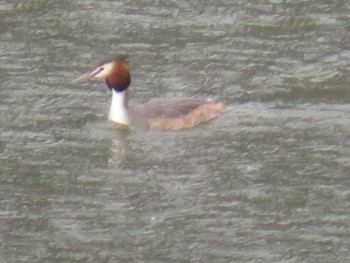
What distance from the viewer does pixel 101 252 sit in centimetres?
1184

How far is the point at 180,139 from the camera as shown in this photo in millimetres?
14414

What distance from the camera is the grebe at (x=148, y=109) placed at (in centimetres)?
1464

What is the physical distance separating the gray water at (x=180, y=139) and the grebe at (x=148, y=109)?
0.39 feet

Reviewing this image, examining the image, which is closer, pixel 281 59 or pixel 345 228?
pixel 345 228

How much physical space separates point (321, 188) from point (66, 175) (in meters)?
2.02

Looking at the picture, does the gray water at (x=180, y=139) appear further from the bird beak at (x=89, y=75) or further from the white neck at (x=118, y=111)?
the bird beak at (x=89, y=75)

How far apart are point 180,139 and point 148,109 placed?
0.48 m

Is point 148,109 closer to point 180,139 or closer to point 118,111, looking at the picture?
point 118,111

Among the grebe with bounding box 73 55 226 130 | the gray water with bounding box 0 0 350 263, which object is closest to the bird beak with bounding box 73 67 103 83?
the grebe with bounding box 73 55 226 130

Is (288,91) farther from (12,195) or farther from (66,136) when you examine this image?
(12,195)

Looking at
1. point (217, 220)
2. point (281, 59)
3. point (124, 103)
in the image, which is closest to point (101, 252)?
point (217, 220)

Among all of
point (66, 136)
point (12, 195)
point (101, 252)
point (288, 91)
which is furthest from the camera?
point (288, 91)

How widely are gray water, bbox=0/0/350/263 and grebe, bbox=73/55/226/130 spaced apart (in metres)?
0.12

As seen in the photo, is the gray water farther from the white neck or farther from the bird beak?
the bird beak
